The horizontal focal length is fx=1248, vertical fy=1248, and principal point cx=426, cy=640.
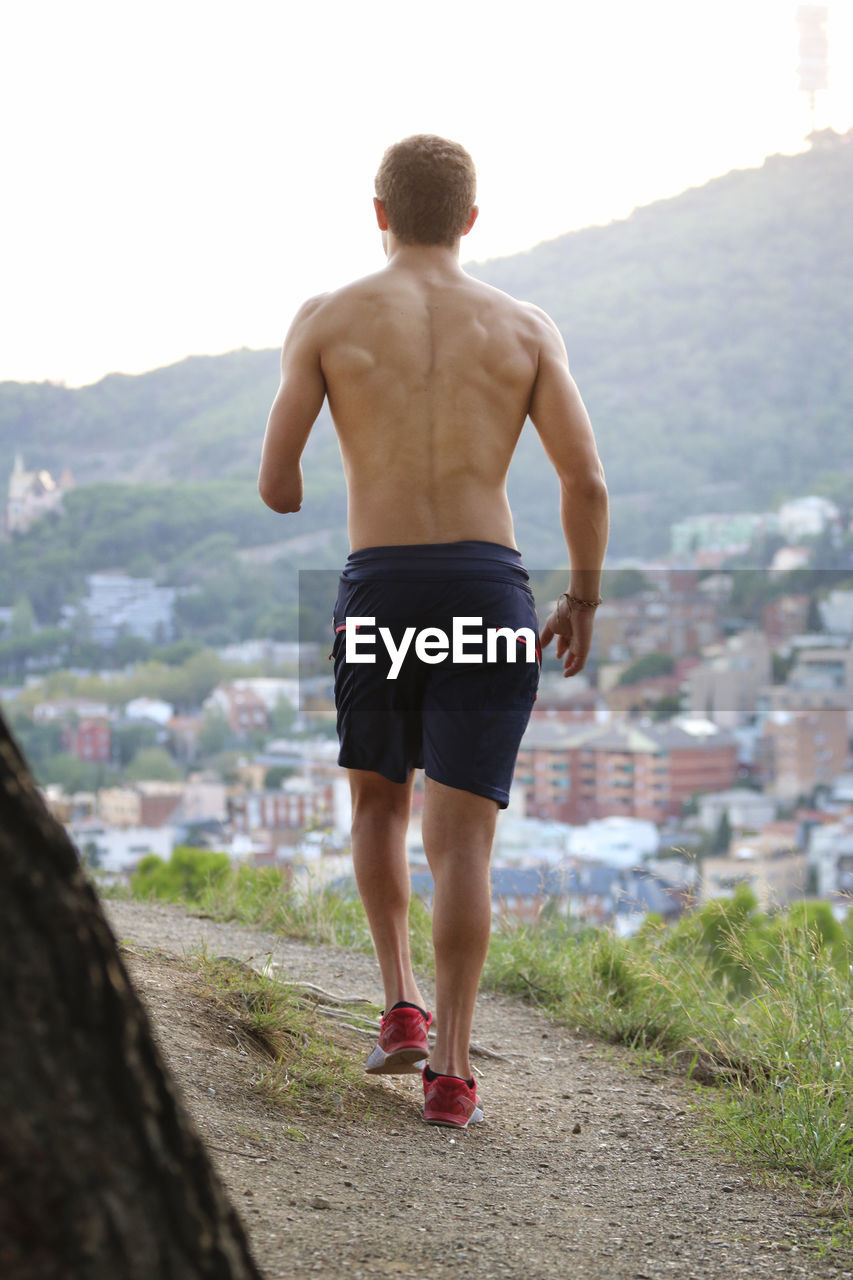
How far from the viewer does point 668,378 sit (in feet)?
203

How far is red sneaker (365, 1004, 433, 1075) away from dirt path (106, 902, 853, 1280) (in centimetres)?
10

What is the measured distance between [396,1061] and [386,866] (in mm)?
361

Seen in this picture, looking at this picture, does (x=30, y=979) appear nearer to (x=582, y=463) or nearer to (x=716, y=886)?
(x=582, y=463)

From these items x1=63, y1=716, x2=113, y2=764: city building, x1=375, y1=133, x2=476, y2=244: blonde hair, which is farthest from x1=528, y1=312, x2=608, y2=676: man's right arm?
x1=63, y1=716, x2=113, y2=764: city building

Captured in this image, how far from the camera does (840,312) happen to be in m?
59.1

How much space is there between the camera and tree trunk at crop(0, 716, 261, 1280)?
0.83 metres

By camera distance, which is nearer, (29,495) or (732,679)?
(732,679)

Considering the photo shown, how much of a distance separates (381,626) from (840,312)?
62050mm

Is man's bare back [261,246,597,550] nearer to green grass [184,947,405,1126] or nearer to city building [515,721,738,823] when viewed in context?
green grass [184,947,405,1126]

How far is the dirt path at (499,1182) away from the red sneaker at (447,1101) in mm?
24

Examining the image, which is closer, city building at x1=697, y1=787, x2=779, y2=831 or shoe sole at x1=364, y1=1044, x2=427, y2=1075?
shoe sole at x1=364, y1=1044, x2=427, y2=1075

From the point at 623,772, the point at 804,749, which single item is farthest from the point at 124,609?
the point at 804,749

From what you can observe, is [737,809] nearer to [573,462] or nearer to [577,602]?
[577,602]

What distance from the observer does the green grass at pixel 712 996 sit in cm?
228
